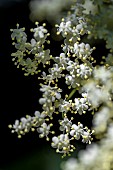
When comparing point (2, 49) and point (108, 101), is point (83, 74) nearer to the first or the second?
point (108, 101)

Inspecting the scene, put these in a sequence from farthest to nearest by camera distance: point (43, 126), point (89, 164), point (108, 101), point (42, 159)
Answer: point (42, 159) < point (43, 126) < point (108, 101) < point (89, 164)

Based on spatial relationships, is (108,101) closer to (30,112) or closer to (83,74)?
(83,74)

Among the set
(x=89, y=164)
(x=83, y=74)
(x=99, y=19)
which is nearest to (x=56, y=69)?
(x=83, y=74)

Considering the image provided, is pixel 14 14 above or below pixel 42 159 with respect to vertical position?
above

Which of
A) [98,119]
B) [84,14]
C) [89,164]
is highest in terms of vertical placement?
[84,14]

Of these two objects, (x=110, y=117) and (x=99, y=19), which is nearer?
(x=110, y=117)

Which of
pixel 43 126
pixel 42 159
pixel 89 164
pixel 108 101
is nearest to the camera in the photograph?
pixel 89 164
